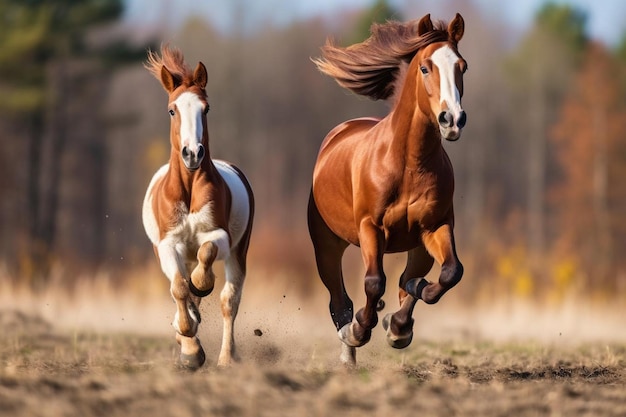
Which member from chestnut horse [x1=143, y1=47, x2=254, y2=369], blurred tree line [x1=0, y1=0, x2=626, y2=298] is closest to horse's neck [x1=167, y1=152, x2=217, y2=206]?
chestnut horse [x1=143, y1=47, x2=254, y2=369]

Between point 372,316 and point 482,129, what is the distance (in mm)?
43940

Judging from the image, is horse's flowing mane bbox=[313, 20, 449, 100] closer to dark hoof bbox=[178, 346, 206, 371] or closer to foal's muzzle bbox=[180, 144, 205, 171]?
foal's muzzle bbox=[180, 144, 205, 171]

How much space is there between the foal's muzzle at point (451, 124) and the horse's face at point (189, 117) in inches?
70.7

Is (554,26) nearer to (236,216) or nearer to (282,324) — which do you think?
(282,324)

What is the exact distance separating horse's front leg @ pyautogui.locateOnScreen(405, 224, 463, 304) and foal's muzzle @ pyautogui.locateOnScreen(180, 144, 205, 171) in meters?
1.68

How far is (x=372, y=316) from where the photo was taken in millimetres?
7996

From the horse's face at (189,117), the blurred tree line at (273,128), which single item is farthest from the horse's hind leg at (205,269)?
the blurred tree line at (273,128)

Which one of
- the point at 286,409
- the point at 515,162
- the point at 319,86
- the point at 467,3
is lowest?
the point at 286,409

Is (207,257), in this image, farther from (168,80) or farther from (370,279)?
(168,80)

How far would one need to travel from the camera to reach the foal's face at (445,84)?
7207 mm

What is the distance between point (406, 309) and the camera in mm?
8148

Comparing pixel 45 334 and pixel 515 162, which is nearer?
pixel 45 334

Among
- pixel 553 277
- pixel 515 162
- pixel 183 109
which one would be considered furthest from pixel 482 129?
pixel 183 109

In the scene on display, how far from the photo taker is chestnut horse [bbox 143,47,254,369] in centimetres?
826
